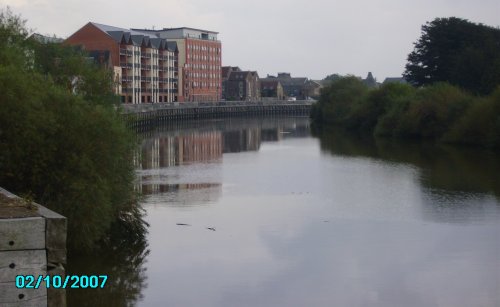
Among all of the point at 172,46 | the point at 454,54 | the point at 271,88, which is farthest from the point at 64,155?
the point at 271,88

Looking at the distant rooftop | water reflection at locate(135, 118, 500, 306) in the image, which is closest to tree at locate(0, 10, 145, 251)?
water reflection at locate(135, 118, 500, 306)

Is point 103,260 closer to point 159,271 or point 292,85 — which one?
point 159,271

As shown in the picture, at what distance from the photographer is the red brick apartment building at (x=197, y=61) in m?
114

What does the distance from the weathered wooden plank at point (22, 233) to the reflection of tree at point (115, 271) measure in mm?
6692

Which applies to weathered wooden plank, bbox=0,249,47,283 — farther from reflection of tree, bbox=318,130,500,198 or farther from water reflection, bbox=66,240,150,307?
reflection of tree, bbox=318,130,500,198

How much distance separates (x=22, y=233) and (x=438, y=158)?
3698cm

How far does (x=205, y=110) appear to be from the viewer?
105938 millimetres

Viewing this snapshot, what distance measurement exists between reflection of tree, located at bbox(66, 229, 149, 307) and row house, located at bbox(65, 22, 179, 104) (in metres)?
61.4

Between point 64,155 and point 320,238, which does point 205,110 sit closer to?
point 320,238

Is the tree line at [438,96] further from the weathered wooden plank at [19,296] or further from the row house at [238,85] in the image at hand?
the row house at [238,85]

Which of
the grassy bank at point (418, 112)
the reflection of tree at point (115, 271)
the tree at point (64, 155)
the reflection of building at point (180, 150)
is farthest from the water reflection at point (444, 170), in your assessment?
the tree at point (64, 155)

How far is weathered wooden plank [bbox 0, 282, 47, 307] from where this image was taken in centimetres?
818

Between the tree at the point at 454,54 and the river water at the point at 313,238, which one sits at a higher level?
the tree at the point at 454,54

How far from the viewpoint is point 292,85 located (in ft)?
609
